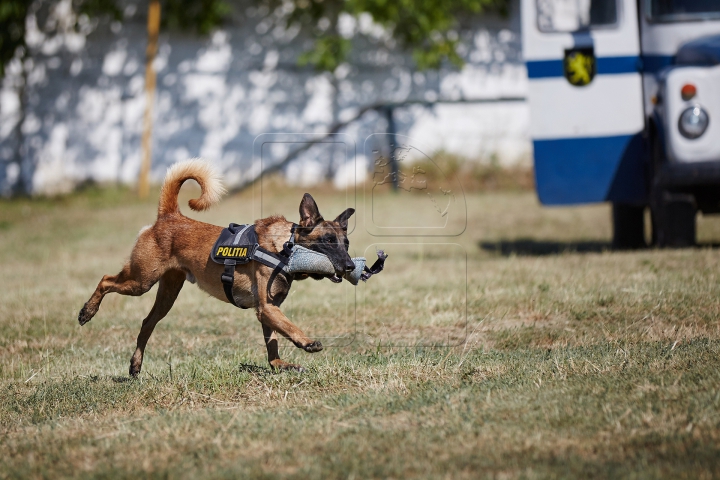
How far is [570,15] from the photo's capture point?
8820 millimetres

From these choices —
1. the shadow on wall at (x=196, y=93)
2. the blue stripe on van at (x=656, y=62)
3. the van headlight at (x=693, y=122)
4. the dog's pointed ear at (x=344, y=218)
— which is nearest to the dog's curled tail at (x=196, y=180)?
the dog's pointed ear at (x=344, y=218)

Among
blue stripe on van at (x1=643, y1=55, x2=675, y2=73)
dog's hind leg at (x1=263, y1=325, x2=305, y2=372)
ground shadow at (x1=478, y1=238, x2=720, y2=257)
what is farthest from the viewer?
ground shadow at (x1=478, y1=238, x2=720, y2=257)

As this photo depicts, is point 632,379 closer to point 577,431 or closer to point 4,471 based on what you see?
point 577,431

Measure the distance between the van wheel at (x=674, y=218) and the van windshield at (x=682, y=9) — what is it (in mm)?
1623

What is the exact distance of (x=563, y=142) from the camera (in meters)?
8.93

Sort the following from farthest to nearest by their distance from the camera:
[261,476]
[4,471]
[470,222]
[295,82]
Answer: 1. [295,82]
2. [470,222]
3. [4,471]
4. [261,476]

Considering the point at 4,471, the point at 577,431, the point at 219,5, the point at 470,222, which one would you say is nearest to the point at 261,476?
the point at 4,471

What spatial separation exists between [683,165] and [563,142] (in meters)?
1.25

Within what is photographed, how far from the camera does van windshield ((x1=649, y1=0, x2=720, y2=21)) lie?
8.44 m

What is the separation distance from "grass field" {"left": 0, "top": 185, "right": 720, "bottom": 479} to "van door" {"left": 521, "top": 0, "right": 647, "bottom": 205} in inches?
30.5

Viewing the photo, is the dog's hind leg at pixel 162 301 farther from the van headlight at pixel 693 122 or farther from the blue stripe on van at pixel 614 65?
the van headlight at pixel 693 122

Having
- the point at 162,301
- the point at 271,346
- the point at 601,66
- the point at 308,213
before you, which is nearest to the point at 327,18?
the point at 601,66

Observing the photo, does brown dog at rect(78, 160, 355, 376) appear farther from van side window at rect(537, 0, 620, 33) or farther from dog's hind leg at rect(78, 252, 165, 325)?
van side window at rect(537, 0, 620, 33)

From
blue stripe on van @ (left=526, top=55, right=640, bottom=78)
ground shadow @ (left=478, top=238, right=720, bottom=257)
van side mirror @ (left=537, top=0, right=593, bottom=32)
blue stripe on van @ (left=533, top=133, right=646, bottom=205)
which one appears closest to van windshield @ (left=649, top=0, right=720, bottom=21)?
blue stripe on van @ (left=526, top=55, right=640, bottom=78)
